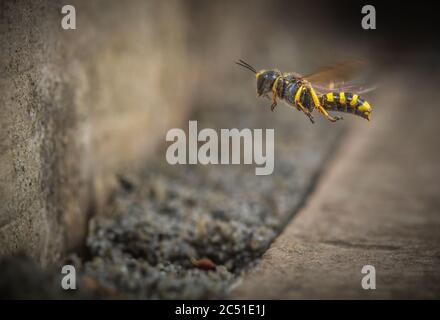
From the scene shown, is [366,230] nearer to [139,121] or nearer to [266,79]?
[266,79]

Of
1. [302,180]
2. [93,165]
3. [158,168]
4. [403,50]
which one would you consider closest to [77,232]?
[93,165]

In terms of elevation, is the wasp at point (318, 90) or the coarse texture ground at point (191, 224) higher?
the wasp at point (318, 90)

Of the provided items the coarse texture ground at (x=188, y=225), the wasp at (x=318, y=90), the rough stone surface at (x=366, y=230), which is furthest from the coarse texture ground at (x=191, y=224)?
the wasp at (x=318, y=90)

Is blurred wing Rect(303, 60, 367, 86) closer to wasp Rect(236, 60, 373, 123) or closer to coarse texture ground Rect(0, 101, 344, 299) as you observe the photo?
wasp Rect(236, 60, 373, 123)

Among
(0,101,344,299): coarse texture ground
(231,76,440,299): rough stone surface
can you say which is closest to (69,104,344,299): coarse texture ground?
(0,101,344,299): coarse texture ground

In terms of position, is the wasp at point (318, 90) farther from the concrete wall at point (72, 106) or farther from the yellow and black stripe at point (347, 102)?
the concrete wall at point (72, 106)

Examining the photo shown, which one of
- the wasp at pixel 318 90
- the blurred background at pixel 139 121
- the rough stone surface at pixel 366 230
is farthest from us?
the wasp at pixel 318 90
